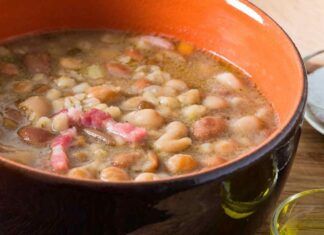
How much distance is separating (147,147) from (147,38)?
385mm

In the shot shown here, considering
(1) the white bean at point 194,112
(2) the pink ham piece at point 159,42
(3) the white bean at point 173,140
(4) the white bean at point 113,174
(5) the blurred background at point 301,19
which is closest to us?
(4) the white bean at point 113,174

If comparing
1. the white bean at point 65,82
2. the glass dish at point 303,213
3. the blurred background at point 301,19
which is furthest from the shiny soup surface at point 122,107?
the blurred background at point 301,19

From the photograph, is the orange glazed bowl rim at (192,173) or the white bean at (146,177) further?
the white bean at (146,177)

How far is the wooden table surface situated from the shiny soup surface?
5.4 inches

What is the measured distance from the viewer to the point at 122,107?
1.24 m

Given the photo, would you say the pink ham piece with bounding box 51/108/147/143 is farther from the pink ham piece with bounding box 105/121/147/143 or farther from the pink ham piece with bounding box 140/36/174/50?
the pink ham piece with bounding box 140/36/174/50

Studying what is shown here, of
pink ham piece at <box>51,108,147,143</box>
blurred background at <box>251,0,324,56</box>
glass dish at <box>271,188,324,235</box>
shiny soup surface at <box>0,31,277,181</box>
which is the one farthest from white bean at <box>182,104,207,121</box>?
blurred background at <box>251,0,324,56</box>

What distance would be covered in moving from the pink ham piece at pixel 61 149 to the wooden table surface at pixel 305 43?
34 centimetres

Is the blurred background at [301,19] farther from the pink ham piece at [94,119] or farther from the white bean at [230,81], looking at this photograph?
the pink ham piece at [94,119]

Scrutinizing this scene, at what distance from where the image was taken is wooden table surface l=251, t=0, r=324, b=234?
131cm

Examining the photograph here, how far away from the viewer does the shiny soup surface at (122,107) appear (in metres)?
1.09

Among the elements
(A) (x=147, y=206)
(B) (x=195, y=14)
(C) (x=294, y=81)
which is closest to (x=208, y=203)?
(A) (x=147, y=206)

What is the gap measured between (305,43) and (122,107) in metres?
0.67

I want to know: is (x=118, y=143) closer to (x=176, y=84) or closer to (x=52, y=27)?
(x=176, y=84)
